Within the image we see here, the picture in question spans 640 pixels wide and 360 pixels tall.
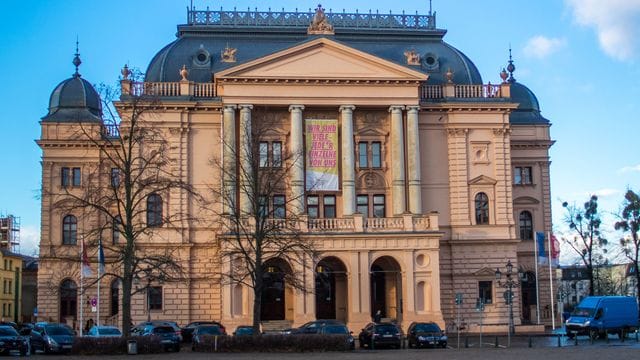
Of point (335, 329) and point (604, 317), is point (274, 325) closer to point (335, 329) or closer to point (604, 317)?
point (335, 329)

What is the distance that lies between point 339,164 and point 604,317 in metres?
22.4

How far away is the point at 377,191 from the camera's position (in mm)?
70500

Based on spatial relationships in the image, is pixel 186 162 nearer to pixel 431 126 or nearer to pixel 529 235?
pixel 431 126

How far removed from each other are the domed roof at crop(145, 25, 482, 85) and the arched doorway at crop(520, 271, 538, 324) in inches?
687

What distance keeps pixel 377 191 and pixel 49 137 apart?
89.4 feet

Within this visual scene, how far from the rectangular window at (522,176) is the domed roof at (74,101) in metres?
36.3

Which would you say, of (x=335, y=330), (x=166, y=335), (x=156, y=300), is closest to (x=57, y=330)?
(x=166, y=335)

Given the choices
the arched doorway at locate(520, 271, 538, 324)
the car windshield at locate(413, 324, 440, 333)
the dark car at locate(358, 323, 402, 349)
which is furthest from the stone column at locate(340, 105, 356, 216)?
the arched doorway at locate(520, 271, 538, 324)

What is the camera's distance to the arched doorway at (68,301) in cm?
7225

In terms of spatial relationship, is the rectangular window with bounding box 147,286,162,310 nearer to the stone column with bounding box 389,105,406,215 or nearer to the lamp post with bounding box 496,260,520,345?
the stone column with bounding box 389,105,406,215

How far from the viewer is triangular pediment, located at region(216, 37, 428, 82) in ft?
220

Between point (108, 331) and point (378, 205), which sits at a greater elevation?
point (378, 205)

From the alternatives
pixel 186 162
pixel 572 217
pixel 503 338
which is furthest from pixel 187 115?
pixel 572 217

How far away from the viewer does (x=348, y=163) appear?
68312mm
